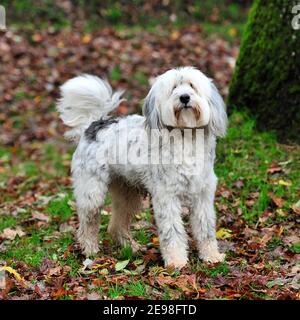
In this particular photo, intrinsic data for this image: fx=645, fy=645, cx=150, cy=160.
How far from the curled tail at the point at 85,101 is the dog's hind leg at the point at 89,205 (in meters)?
0.56

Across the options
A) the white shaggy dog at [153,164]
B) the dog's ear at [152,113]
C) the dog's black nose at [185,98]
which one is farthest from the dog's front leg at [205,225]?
the dog's black nose at [185,98]

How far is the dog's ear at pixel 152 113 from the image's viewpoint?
5406 millimetres

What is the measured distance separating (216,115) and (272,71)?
8.13 feet

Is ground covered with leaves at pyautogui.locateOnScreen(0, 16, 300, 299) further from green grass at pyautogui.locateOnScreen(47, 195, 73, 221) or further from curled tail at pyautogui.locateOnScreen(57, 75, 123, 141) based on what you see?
curled tail at pyautogui.locateOnScreen(57, 75, 123, 141)

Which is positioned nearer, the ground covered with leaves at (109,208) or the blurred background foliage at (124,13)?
the ground covered with leaves at (109,208)

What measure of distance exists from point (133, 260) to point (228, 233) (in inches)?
40.9

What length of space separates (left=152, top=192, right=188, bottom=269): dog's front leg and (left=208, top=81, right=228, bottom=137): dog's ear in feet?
2.27

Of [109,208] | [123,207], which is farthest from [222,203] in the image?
[109,208]

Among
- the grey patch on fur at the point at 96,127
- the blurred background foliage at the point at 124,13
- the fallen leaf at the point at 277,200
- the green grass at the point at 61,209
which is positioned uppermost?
the blurred background foliage at the point at 124,13

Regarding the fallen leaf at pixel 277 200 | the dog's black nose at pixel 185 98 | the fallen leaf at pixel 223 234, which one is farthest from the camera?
the fallen leaf at pixel 277 200

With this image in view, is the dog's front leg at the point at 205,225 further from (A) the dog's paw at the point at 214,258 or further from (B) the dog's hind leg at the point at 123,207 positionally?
(B) the dog's hind leg at the point at 123,207

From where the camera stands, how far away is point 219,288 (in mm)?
4922
